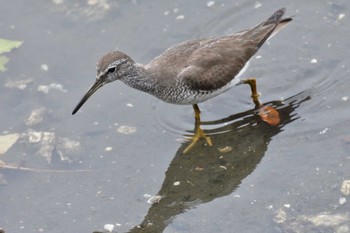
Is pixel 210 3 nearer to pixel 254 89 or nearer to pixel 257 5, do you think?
pixel 257 5

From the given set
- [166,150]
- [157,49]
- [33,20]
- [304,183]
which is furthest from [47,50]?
[304,183]

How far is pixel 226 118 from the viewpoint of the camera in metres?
8.65

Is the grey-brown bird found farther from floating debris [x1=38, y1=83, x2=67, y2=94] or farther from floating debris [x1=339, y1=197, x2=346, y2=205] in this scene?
floating debris [x1=339, y1=197, x2=346, y2=205]

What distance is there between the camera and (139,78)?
8164mm

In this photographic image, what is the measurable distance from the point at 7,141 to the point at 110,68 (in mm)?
1913

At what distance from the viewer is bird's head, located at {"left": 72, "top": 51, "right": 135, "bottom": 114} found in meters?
7.87

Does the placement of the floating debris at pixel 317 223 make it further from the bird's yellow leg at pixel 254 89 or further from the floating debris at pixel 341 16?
the floating debris at pixel 341 16

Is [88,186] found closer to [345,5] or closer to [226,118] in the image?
[226,118]

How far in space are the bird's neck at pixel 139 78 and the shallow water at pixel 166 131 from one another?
0.76 metres

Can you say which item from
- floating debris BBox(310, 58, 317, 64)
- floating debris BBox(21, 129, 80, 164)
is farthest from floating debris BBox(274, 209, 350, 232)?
floating debris BBox(21, 129, 80, 164)

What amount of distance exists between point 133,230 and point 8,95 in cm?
330

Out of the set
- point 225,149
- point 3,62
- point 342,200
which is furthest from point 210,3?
point 342,200

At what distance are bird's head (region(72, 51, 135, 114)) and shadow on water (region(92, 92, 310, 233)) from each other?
1193 millimetres

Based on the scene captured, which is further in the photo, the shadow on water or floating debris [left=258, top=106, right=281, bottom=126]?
floating debris [left=258, top=106, right=281, bottom=126]
